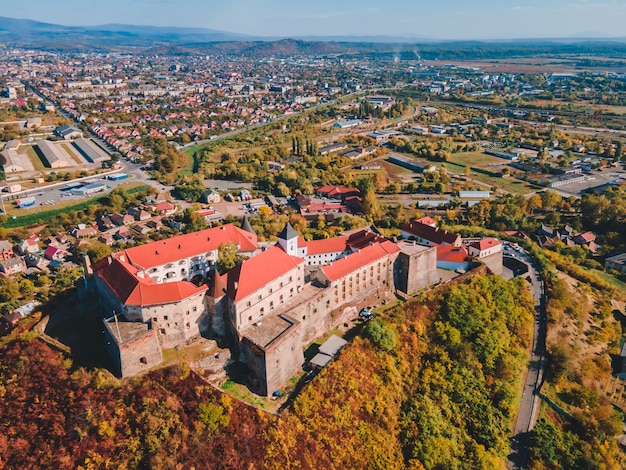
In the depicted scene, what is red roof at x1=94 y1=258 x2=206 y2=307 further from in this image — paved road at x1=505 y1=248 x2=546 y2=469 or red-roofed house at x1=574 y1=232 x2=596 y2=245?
red-roofed house at x1=574 y1=232 x2=596 y2=245

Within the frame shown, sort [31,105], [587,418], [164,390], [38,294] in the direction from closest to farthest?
1. [164,390]
2. [587,418]
3. [38,294]
4. [31,105]

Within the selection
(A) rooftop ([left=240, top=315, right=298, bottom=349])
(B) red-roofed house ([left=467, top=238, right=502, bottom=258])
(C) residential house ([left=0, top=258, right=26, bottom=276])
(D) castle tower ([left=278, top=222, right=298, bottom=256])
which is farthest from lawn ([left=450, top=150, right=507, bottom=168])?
(C) residential house ([left=0, top=258, right=26, bottom=276])

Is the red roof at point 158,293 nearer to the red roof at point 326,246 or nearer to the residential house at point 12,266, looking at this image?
the red roof at point 326,246

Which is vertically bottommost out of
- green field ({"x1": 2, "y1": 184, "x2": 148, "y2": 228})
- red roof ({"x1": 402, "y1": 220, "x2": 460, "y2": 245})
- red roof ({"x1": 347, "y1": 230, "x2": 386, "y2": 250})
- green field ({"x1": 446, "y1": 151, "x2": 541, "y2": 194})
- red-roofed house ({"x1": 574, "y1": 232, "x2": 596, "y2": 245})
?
red-roofed house ({"x1": 574, "y1": 232, "x2": 596, "y2": 245})

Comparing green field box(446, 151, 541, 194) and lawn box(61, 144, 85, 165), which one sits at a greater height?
lawn box(61, 144, 85, 165)

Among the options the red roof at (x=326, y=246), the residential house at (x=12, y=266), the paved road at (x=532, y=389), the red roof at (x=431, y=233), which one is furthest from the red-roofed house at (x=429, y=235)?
the residential house at (x=12, y=266)

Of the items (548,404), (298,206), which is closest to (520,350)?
(548,404)

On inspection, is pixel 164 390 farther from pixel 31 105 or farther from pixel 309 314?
pixel 31 105
